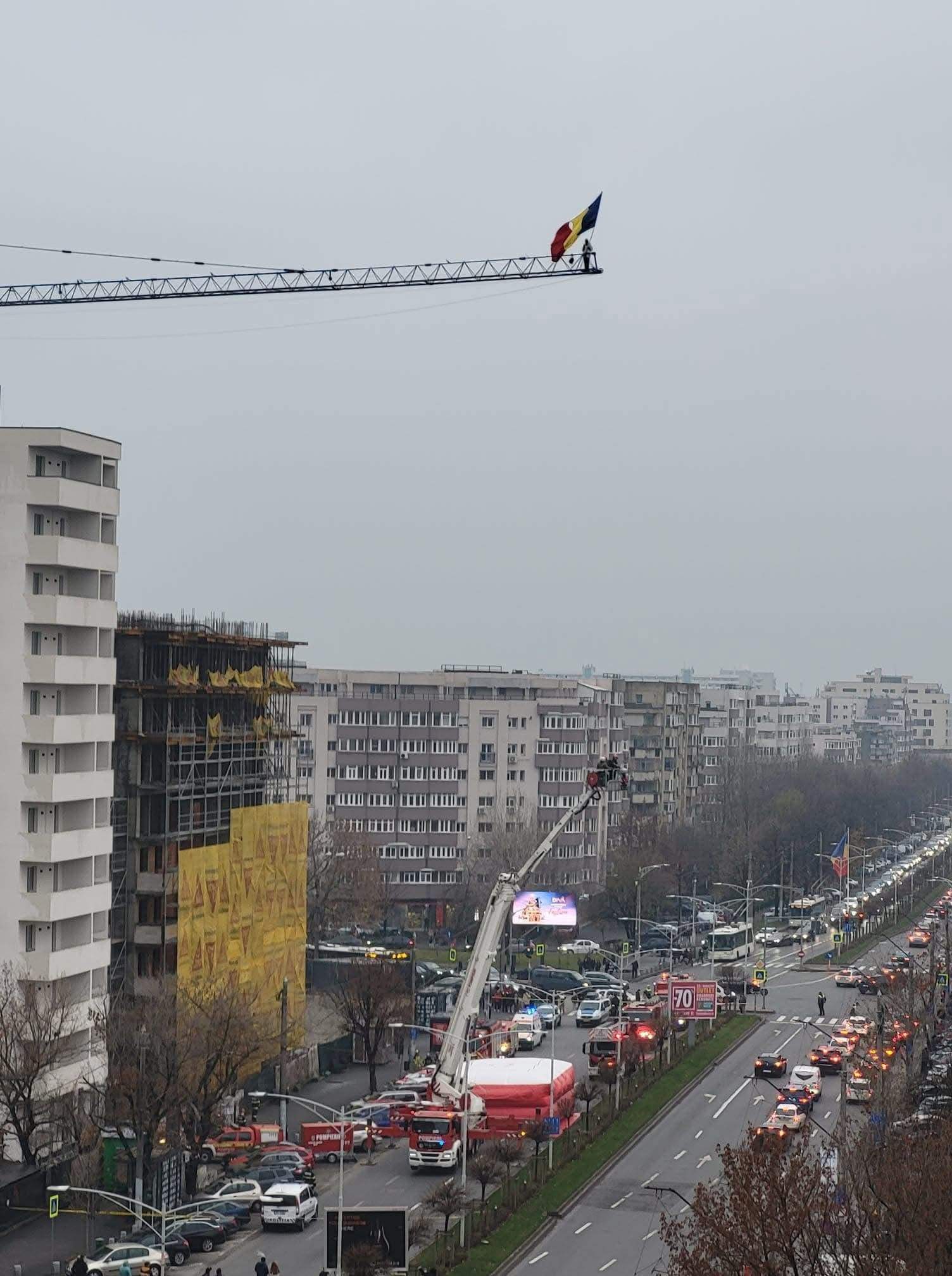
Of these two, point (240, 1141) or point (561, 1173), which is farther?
point (240, 1141)

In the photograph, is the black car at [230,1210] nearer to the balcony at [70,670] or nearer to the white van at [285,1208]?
the white van at [285,1208]

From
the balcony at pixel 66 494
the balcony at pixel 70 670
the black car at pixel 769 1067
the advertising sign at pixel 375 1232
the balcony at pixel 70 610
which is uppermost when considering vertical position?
the balcony at pixel 66 494

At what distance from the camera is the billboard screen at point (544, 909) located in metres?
115

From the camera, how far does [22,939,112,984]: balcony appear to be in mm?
65625

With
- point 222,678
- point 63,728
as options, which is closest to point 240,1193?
point 63,728

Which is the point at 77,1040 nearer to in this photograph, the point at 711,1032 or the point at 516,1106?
the point at 516,1106

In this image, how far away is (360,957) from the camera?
95250 millimetres

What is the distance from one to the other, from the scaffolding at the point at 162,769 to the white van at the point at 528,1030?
15740mm

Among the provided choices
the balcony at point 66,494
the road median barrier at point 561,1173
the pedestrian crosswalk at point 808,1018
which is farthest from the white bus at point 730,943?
the balcony at point 66,494

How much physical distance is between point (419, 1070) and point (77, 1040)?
16227 millimetres

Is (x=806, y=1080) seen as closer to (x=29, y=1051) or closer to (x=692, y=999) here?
(x=692, y=999)

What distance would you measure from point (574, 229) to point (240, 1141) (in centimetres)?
3560

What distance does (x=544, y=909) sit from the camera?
378 feet

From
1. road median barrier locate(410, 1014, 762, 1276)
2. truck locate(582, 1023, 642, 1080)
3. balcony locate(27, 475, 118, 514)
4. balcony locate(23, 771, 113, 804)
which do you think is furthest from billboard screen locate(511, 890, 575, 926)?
balcony locate(27, 475, 118, 514)
